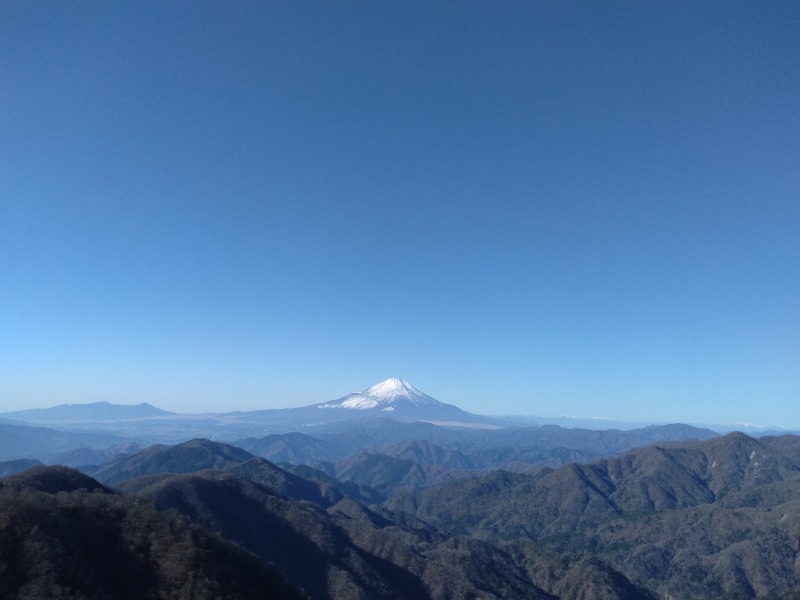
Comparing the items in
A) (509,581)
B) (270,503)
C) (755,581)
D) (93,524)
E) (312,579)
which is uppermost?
(93,524)

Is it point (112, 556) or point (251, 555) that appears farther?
point (251, 555)

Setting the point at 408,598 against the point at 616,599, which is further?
the point at 616,599

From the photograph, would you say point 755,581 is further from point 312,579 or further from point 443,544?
point 312,579

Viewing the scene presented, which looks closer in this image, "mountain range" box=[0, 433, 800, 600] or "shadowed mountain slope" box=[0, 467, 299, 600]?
"shadowed mountain slope" box=[0, 467, 299, 600]

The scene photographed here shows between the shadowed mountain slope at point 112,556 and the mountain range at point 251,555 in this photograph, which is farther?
the mountain range at point 251,555

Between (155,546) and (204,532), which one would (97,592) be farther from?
(204,532)

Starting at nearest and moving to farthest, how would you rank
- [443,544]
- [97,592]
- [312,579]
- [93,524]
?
[97,592]
[93,524]
[312,579]
[443,544]

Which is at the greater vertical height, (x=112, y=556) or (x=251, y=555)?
(x=112, y=556)

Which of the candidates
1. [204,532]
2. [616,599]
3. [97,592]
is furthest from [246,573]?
[616,599]

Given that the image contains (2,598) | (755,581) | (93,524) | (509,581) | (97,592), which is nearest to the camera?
(2,598)

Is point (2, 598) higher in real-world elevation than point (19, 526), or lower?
lower
